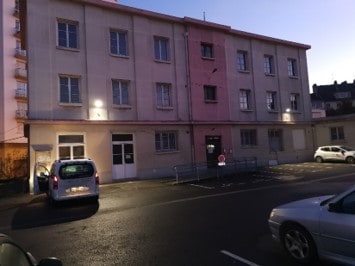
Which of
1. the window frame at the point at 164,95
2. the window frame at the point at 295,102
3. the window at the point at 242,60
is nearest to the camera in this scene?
the window frame at the point at 164,95

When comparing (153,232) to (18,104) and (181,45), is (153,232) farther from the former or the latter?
(18,104)

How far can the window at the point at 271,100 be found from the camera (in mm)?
30812

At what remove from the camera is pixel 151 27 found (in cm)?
2456

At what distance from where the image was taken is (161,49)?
25.2 m

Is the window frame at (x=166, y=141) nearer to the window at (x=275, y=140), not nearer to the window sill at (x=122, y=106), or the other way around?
the window sill at (x=122, y=106)

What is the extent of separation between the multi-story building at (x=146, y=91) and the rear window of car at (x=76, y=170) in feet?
19.5

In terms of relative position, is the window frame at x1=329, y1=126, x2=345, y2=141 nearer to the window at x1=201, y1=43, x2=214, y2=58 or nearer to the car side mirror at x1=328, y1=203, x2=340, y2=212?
the window at x1=201, y1=43, x2=214, y2=58

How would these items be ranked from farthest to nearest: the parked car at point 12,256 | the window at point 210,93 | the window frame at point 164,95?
the window at point 210,93 → the window frame at point 164,95 → the parked car at point 12,256

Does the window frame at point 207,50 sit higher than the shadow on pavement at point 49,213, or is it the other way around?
the window frame at point 207,50

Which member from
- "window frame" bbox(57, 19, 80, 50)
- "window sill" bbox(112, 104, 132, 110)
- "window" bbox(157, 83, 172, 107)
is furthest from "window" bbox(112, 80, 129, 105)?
"window frame" bbox(57, 19, 80, 50)

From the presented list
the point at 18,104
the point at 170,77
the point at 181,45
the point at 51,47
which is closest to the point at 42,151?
the point at 51,47

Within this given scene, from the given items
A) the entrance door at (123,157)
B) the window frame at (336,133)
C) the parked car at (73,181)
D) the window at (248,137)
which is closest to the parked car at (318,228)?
the parked car at (73,181)

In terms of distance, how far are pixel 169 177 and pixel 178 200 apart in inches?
367

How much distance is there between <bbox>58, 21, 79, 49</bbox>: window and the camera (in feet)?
70.0
